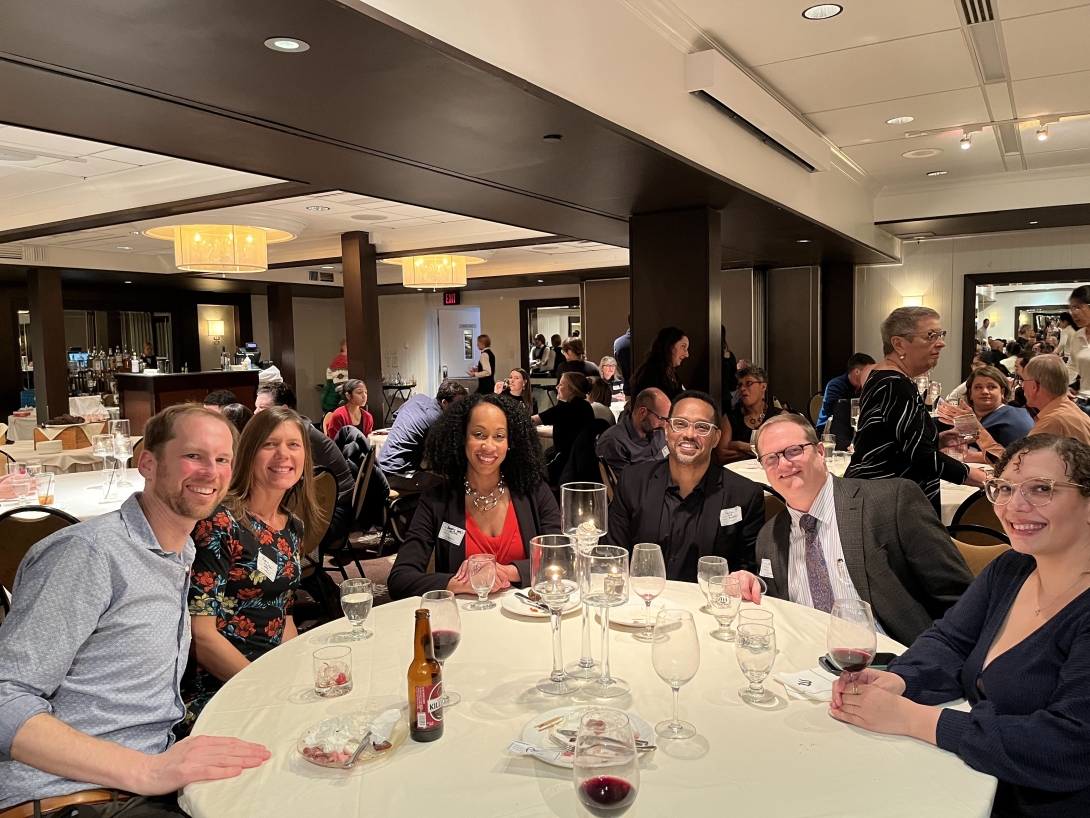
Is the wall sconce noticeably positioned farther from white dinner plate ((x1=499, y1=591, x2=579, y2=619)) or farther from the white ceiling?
white dinner plate ((x1=499, y1=591, x2=579, y2=619))

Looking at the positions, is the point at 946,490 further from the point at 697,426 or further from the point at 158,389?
the point at 158,389

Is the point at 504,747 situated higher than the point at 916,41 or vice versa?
the point at 916,41

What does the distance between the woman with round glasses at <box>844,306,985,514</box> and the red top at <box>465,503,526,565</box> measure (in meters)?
1.53

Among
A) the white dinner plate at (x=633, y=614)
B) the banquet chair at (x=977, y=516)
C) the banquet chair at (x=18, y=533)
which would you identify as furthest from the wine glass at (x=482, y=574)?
the banquet chair at (x=977, y=516)

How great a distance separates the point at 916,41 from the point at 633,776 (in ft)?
15.0

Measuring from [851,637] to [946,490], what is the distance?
328 centimetres

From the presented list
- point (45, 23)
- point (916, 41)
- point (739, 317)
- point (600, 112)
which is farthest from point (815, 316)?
point (45, 23)

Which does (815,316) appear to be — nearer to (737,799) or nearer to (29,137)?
(29,137)

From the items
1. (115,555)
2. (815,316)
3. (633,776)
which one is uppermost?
(815,316)

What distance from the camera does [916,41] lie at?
434 centimetres

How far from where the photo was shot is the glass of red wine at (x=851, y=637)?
1551 millimetres

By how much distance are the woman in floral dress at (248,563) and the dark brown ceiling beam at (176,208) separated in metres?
4.05

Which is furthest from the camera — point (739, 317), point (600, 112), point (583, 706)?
point (739, 317)

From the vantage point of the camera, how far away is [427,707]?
1.51m
